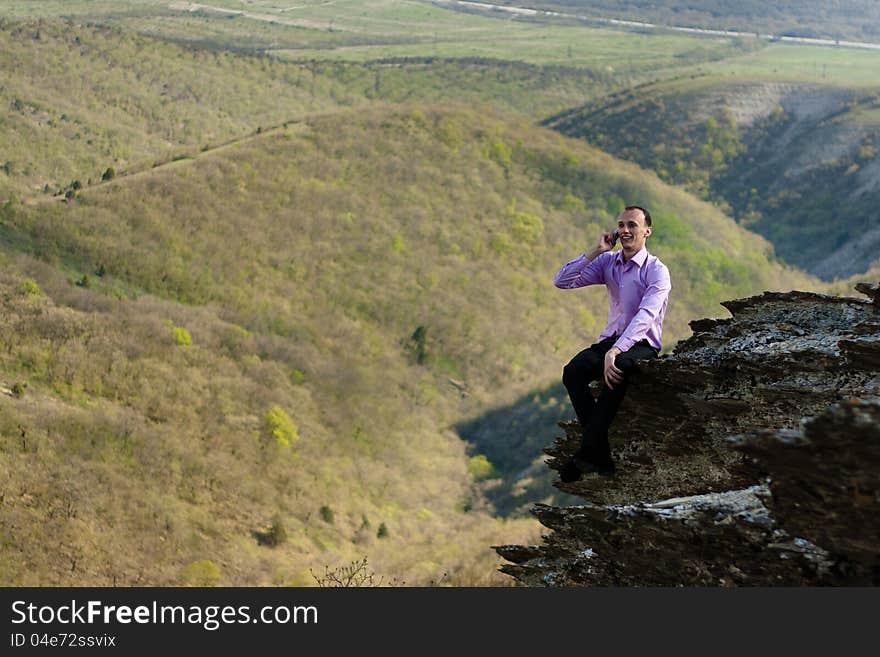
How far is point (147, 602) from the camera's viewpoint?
7.46m

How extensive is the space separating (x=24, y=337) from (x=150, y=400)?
17.6 feet

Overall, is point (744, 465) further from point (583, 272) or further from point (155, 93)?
point (155, 93)

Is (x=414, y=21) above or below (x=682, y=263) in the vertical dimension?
above

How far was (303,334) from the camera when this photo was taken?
156ft

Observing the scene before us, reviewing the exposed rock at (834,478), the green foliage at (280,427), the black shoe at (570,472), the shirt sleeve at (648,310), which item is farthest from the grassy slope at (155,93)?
the exposed rock at (834,478)

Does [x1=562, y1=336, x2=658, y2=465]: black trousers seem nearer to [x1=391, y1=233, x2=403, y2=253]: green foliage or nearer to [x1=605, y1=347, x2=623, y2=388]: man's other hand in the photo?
[x1=605, y1=347, x2=623, y2=388]: man's other hand

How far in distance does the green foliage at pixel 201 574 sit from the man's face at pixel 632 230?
22195 millimetres

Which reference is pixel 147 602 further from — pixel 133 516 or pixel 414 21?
Answer: pixel 414 21

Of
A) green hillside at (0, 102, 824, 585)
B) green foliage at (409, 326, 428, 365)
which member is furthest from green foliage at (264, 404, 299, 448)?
green foliage at (409, 326, 428, 365)

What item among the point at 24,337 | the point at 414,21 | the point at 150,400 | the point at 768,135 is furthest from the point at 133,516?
the point at 414,21

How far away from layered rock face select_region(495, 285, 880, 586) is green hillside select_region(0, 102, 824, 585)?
16868mm

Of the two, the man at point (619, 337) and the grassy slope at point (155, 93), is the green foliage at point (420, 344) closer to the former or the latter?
the grassy slope at point (155, 93)

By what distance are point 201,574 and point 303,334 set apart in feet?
66.8

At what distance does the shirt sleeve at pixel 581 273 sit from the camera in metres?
10.1
